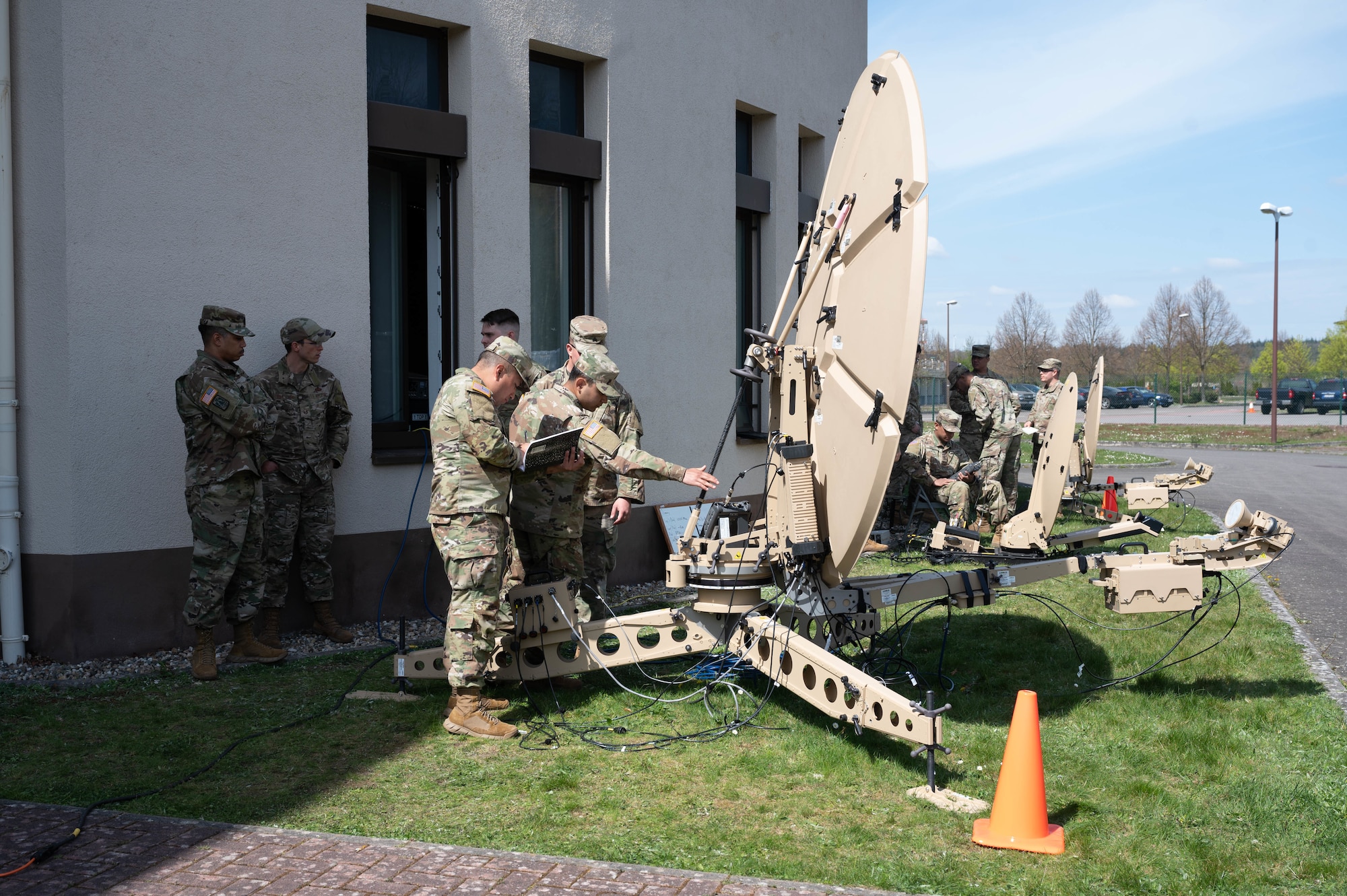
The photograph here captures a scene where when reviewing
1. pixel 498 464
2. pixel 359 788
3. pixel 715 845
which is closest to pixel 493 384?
pixel 498 464

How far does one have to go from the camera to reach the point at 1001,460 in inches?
467

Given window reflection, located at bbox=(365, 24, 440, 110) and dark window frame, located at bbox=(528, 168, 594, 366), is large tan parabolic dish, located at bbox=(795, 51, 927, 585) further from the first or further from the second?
window reflection, located at bbox=(365, 24, 440, 110)

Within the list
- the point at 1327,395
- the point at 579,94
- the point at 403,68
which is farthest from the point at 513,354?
the point at 1327,395

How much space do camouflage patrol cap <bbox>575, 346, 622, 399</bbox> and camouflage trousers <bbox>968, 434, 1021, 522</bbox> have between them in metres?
6.99

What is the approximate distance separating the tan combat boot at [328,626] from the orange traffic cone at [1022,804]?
188 inches

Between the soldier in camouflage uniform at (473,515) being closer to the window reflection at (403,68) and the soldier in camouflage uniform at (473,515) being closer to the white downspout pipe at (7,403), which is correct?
the white downspout pipe at (7,403)

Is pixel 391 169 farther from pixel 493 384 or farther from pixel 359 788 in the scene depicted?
pixel 359 788

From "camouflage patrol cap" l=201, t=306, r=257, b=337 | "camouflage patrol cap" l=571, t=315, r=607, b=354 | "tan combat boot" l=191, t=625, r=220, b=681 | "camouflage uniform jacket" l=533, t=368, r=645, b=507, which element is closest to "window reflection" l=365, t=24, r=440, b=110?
Result: "camouflage patrol cap" l=201, t=306, r=257, b=337

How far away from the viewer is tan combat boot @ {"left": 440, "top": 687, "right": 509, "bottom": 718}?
561 centimetres

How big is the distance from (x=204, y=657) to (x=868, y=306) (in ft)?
14.8

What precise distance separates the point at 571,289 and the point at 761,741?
17.0 ft

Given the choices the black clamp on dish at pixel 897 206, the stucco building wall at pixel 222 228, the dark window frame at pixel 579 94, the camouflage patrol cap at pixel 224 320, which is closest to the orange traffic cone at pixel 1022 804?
the black clamp on dish at pixel 897 206

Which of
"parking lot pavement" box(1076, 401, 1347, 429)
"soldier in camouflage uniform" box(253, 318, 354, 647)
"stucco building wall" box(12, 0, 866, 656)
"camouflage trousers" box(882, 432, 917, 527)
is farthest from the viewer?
"parking lot pavement" box(1076, 401, 1347, 429)

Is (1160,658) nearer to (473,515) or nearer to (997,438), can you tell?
(473,515)
